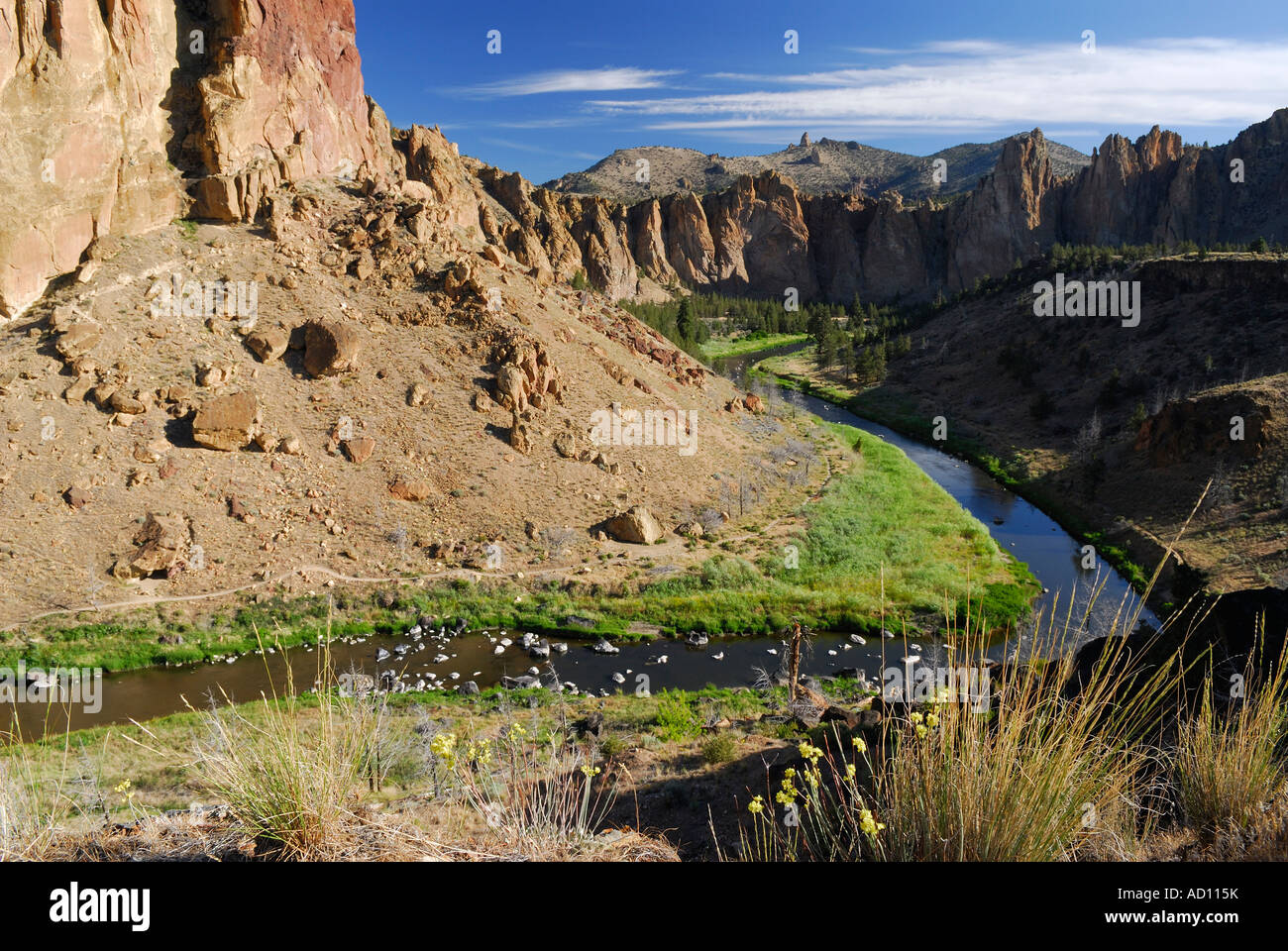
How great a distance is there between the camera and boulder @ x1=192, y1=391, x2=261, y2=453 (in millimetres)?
21625

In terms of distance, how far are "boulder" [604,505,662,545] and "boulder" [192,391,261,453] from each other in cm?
1174

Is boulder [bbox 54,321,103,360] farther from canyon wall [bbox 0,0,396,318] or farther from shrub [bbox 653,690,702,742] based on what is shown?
shrub [bbox 653,690,702,742]

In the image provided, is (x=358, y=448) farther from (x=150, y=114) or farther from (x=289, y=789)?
(x=289, y=789)

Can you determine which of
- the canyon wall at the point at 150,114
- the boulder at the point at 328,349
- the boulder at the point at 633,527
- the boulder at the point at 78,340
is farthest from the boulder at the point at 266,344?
the boulder at the point at 633,527

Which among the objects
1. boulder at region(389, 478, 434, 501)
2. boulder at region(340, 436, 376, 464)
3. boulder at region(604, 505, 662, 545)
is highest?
boulder at region(340, 436, 376, 464)

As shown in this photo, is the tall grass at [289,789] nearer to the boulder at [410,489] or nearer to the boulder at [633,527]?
the boulder at [410,489]

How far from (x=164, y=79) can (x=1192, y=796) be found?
3730 cm

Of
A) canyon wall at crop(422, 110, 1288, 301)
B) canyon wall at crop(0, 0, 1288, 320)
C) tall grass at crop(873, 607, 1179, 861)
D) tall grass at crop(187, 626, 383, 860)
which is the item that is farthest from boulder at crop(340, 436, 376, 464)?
canyon wall at crop(422, 110, 1288, 301)

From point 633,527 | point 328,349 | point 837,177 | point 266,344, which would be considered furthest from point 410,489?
point 837,177

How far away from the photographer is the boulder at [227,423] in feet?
70.9

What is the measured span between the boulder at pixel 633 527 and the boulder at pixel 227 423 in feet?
38.5

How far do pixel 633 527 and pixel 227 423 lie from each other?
13075 millimetres
